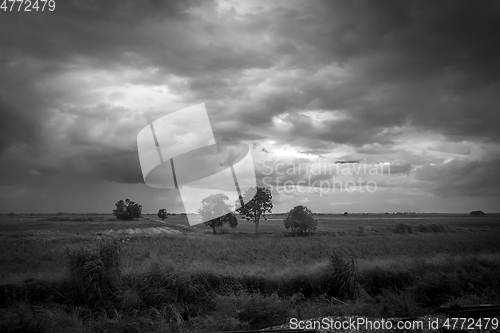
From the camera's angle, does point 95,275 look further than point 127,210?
No

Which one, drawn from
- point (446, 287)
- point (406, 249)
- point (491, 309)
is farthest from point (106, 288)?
point (406, 249)

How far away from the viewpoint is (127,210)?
77.6 m

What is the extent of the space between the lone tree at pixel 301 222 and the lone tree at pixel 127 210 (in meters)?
42.3

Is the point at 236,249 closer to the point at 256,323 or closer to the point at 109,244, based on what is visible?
the point at 109,244

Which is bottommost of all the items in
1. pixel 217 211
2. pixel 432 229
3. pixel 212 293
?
pixel 432 229

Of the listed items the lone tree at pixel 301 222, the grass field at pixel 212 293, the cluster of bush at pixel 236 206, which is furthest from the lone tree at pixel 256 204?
the grass field at pixel 212 293

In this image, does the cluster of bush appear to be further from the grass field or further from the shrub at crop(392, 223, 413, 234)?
the grass field

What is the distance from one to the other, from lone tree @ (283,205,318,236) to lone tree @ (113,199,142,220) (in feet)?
139

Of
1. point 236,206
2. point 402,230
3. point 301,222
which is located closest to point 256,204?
point 236,206

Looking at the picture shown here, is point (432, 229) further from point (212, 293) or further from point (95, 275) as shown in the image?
point (95, 275)

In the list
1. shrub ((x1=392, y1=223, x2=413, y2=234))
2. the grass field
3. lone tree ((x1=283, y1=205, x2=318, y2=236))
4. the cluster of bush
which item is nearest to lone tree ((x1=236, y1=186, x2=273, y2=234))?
the cluster of bush

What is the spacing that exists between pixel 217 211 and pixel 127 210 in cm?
3033

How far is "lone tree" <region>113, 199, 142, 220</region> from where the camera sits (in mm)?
77625

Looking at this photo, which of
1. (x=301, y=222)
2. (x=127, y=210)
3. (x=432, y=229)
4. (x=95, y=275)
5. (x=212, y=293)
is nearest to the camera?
(x=95, y=275)
